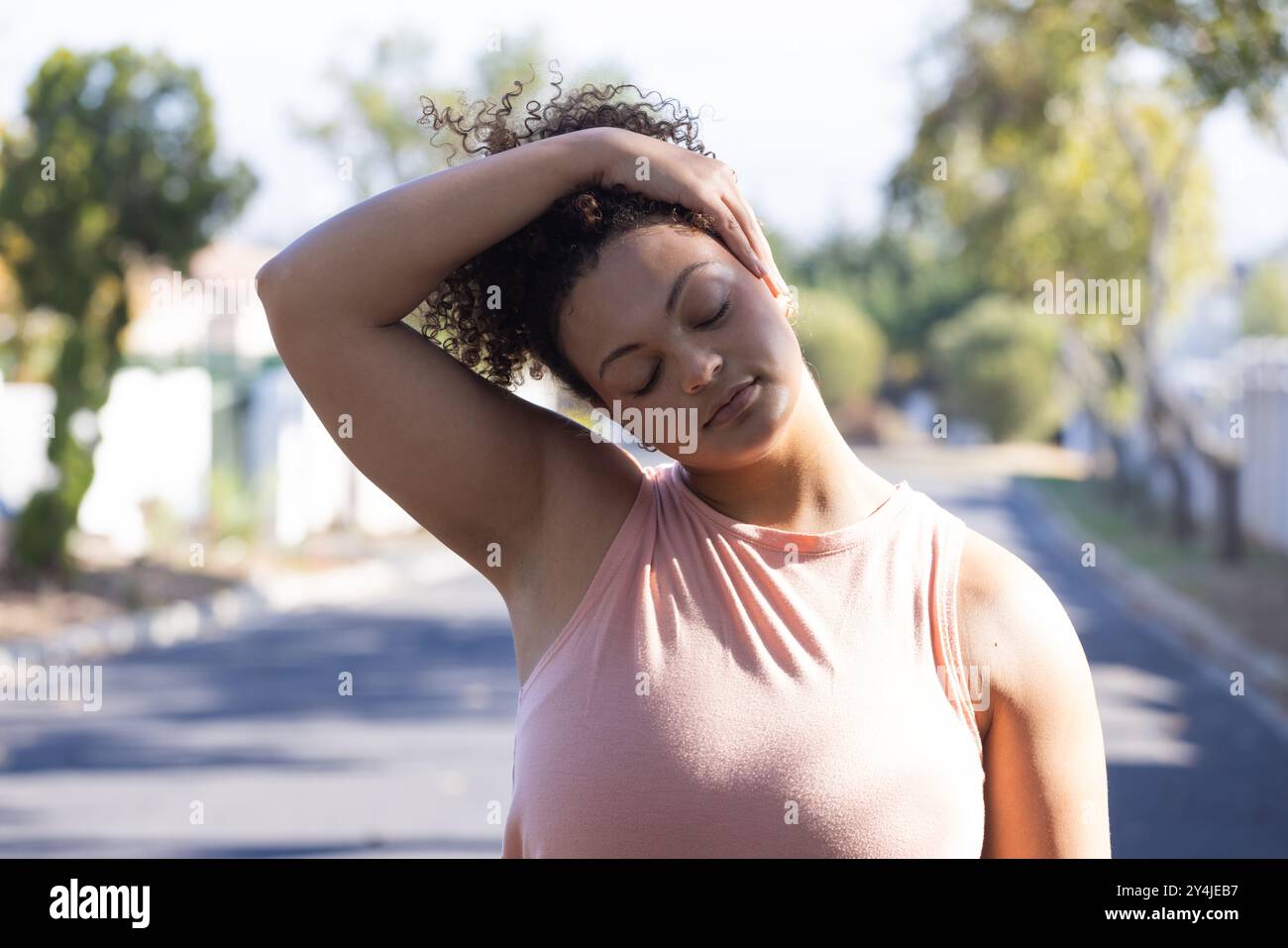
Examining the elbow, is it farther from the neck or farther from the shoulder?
the shoulder

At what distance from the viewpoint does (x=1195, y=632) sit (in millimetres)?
14484

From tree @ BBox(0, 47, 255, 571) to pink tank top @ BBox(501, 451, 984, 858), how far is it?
14.8m

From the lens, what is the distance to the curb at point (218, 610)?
13547 millimetres

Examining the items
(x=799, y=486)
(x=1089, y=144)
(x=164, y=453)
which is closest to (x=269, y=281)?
(x=799, y=486)

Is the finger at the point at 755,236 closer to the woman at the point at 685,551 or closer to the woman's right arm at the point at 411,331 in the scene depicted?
the woman at the point at 685,551

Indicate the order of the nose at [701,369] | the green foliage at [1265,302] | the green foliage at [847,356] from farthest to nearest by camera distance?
the green foliage at [1265,302]
the green foliage at [847,356]
the nose at [701,369]

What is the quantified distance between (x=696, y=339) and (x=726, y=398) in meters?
0.07

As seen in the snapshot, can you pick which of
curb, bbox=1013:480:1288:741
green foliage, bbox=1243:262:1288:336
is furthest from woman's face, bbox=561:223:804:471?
green foliage, bbox=1243:262:1288:336

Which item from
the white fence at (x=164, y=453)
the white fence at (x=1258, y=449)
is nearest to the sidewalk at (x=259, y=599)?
the white fence at (x=164, y=453)

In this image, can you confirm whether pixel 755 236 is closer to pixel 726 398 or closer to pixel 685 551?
pixel 726 398

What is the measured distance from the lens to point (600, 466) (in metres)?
1.92

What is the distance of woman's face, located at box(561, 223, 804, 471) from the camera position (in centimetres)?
184

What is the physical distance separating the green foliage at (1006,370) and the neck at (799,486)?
51.7 meters
